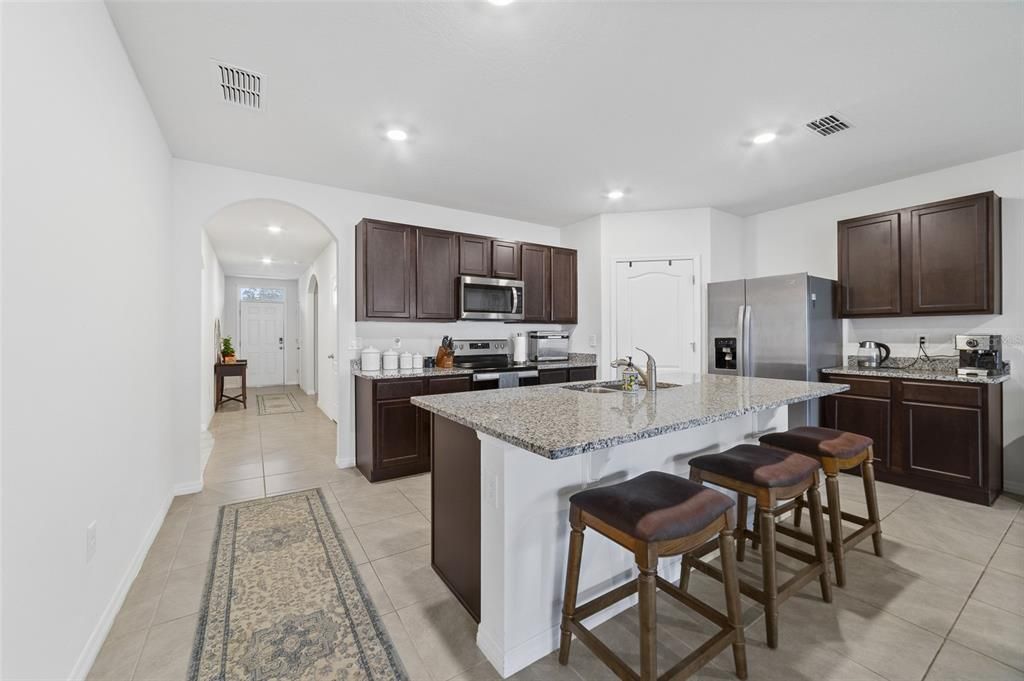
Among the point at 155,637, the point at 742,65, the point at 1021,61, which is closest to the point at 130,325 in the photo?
the point at 155,637

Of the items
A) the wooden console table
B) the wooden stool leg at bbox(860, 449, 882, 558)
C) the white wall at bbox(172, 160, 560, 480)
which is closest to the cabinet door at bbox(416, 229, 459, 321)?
the white wall at bbox(172, 160, 560, 480)

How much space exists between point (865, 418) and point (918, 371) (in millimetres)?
590

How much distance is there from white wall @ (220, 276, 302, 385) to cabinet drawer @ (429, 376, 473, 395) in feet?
22.1

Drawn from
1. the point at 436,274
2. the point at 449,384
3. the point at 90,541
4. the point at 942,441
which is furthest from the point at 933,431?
the point at 90,541

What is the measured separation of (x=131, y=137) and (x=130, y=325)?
3.22 feet

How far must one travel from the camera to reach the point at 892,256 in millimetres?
3650

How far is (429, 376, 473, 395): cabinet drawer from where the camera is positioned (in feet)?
12.3

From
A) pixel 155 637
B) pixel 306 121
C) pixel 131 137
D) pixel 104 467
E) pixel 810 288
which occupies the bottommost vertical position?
pixel 155 637

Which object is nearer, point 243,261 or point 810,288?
point 810,288

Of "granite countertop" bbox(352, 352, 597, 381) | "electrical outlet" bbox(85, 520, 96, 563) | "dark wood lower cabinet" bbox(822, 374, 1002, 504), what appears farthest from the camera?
"granite countertop" bbox(352, 352, 597, 381)

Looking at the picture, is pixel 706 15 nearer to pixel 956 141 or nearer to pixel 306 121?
pixel 306 121

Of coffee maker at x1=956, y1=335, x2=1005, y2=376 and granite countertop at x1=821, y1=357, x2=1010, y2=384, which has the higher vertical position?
coffee maker at x1=956, y1=335, x2=1005, y2=376

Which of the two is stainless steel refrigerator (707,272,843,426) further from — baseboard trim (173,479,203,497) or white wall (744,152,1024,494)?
baseboard trim (173,479,203,497)

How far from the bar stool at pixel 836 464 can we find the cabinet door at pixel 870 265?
85.3 inches
